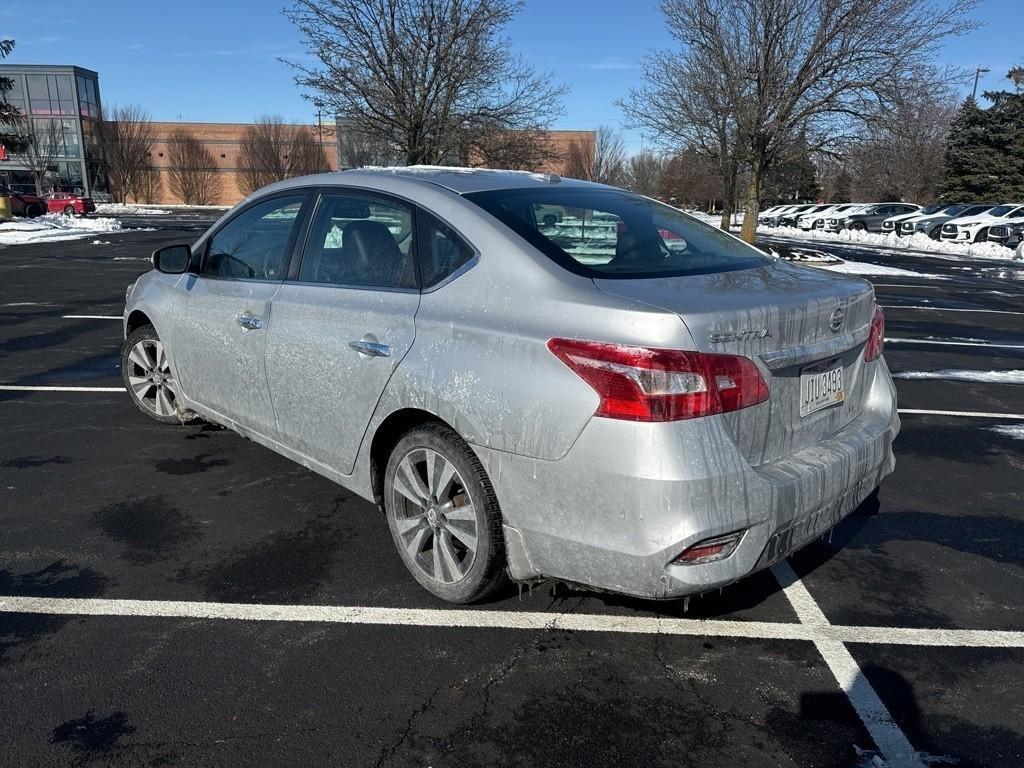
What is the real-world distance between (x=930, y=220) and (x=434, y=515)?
35.1 metres

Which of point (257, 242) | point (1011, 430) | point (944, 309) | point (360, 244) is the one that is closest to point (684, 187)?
point (944, 309)

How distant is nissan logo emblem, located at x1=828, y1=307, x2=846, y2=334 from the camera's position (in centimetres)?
279

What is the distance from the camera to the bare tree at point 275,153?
222ft

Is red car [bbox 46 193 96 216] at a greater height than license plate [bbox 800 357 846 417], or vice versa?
red car [bbox 46 193 96 216]

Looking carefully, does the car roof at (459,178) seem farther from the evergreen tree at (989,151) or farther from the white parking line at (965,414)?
the evergreen tree at (989,151)

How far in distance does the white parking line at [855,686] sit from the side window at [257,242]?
276 centimetres

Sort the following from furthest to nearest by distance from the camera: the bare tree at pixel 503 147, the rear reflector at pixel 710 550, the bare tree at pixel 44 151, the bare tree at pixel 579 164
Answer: the bare tree at pixel 44 151 → the bare tree at pixel 579 164 → the bare tree at pixel 503 147 → the rear reflector at pixel 710 550

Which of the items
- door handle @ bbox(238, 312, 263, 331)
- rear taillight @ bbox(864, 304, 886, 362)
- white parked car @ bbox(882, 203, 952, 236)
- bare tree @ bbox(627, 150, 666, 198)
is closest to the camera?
rear taillight @ bbox(864, 304, 886, 362)

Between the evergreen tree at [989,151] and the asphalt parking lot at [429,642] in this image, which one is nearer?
the asphalt parking lot at [429,642]

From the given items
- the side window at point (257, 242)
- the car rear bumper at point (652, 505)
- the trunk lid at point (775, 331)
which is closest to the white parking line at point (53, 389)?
the side window at point (257, 242)

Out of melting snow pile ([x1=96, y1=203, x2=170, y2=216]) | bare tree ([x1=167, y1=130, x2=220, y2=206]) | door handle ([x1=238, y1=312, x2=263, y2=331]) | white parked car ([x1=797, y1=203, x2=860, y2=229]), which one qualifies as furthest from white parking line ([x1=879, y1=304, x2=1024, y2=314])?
bare tree ([x1=167, y1=130, x2=220, y2=206])

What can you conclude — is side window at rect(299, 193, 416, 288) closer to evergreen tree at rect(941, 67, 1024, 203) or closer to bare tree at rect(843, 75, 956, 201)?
bare tree at rect(843, 75, 956, 201)

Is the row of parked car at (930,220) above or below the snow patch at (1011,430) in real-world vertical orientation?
above

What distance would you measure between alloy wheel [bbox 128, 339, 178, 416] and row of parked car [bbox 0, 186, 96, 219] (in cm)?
3888
